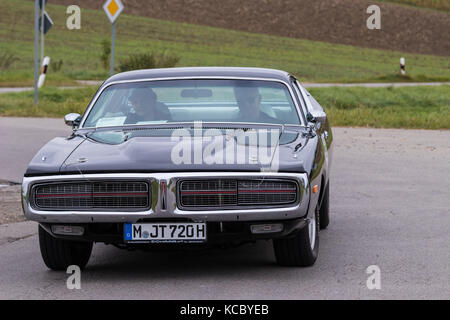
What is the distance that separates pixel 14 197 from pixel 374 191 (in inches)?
159

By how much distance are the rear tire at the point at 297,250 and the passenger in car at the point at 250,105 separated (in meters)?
1.15

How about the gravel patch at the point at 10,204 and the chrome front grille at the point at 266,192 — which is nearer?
the chrome front grille at the point at 266,192

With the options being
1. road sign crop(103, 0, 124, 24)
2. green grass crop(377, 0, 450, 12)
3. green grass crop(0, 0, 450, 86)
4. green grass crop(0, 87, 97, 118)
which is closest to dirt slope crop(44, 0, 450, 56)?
green grass crop(0, 0, 450, 86)

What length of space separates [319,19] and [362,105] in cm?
4714

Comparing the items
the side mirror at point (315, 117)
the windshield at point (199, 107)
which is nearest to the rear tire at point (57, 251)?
the windshield at point (199, 107)

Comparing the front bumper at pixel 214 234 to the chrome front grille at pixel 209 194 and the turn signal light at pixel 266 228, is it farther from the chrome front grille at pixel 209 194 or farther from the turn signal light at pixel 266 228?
the chrome front grille at pixel 209 194

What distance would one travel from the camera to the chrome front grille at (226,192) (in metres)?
6.46

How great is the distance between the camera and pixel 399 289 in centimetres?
634

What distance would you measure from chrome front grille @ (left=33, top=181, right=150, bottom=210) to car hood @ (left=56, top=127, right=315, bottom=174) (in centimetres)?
10

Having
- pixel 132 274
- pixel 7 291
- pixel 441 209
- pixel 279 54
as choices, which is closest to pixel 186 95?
pixel 132 274

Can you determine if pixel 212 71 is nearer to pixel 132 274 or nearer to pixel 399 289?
pixel 132 274

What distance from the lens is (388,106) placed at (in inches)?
1098

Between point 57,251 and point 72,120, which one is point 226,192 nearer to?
A: point 57,251
